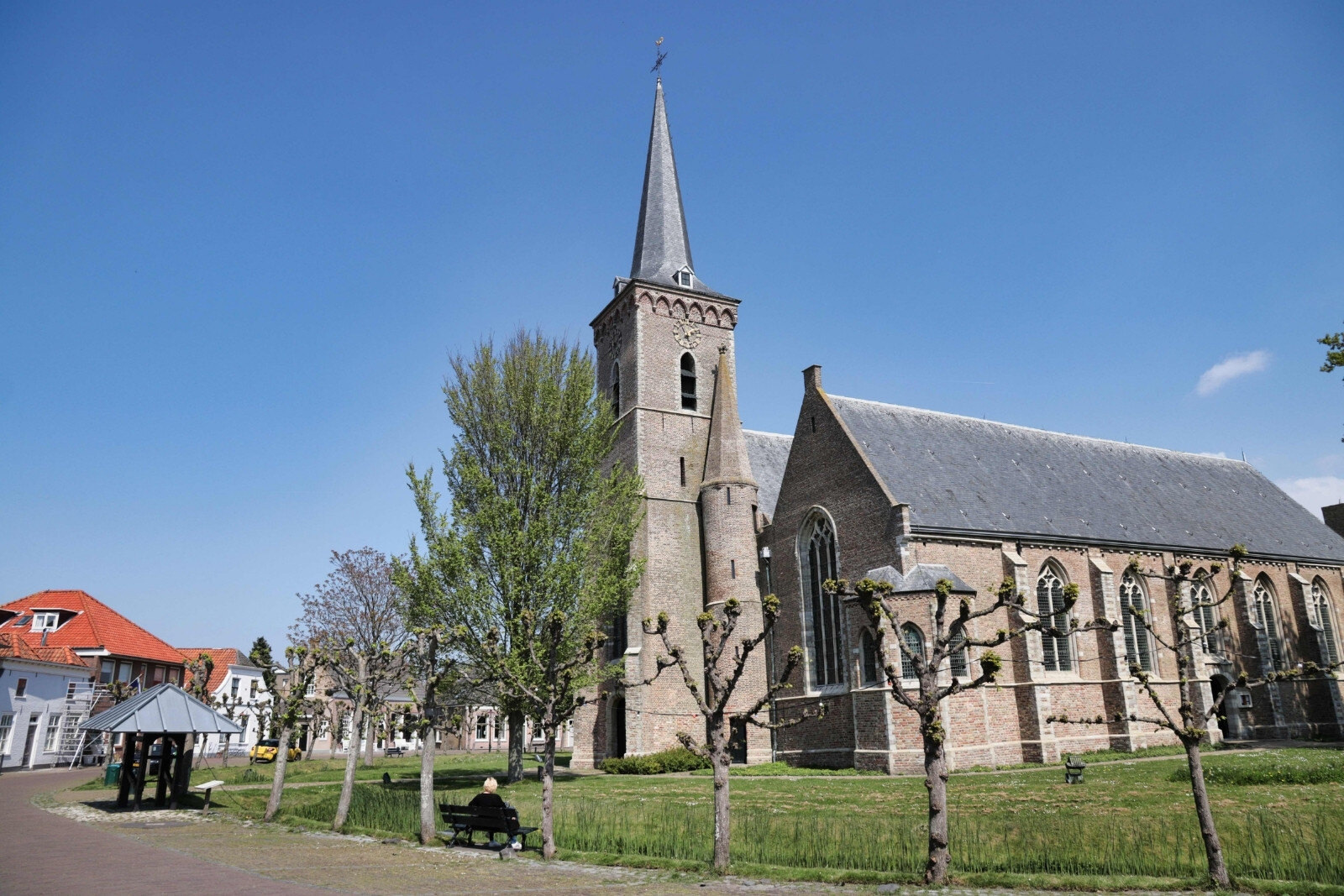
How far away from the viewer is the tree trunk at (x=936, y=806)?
10.5 metres

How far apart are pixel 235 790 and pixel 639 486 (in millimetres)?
16298

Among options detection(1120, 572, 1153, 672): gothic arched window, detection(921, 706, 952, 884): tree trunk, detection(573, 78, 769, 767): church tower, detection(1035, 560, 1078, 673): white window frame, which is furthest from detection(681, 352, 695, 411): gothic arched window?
detection(921, 706, 952, 884): tree trunk

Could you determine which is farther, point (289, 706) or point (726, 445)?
point (726, 445)

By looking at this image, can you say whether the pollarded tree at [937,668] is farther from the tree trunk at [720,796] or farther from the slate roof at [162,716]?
the slate roof at [162,716]

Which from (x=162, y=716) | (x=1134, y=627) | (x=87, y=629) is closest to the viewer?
(x=162, y=716)

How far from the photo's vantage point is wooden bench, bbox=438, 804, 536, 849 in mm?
14008

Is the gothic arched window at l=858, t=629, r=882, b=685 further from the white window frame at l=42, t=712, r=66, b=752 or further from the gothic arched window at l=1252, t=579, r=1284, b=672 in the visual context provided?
the white window frame at l=42, t=712, r=66, b=752

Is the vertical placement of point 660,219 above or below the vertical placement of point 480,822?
above

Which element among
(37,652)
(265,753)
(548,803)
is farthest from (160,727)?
(265,753)

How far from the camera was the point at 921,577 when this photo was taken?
26.6 meters

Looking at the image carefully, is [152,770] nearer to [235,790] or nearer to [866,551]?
[235,790]

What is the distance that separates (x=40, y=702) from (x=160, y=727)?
90.1 feet

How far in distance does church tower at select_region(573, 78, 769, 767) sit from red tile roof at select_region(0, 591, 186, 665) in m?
31.4

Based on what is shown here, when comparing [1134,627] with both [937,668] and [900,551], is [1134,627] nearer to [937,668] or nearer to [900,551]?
[900,551]
